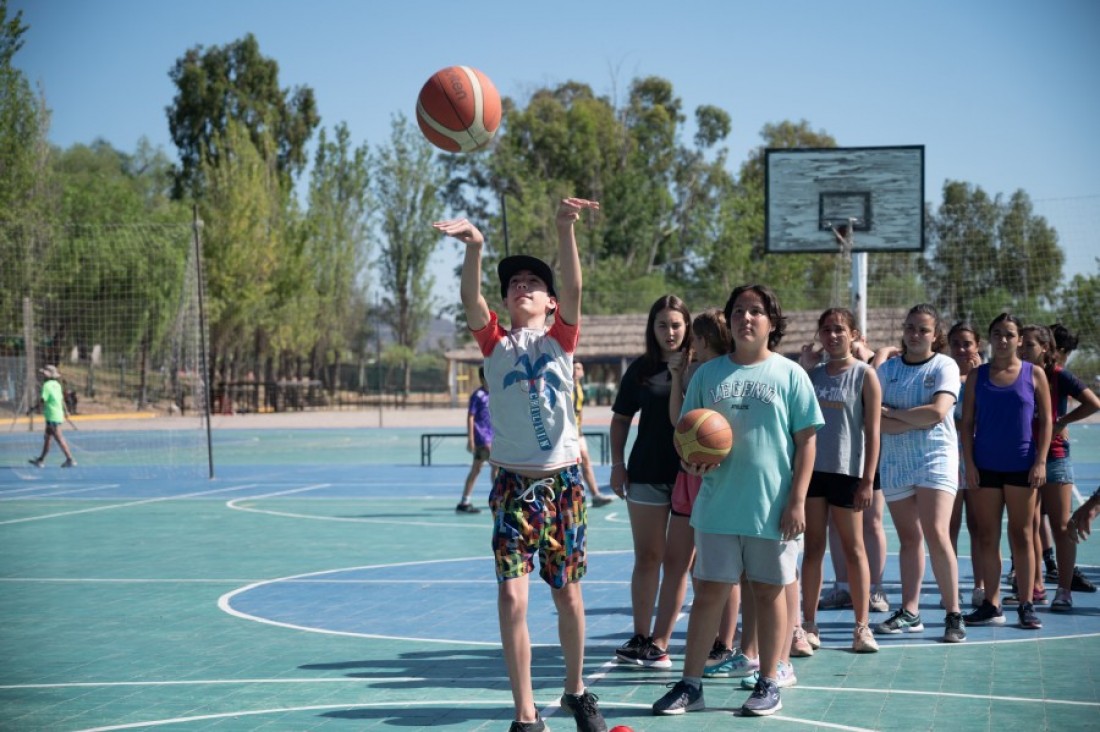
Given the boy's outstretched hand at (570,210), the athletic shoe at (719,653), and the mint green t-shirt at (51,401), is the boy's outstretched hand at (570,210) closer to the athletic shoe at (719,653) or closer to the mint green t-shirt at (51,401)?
the athletic shoe at (719,653)

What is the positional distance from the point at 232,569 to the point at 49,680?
4818 mm

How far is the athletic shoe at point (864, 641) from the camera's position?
8.14m

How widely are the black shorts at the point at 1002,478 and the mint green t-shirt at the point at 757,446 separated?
9.98 ft

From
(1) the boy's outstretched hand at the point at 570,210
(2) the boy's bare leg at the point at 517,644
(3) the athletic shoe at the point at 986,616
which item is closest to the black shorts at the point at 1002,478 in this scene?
(3) the athletic shoe at the point at 986,616

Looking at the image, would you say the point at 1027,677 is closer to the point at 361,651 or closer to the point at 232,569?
the point at 361,651

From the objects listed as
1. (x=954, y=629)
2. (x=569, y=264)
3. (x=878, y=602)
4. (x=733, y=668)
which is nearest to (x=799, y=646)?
(x=733, y=668)

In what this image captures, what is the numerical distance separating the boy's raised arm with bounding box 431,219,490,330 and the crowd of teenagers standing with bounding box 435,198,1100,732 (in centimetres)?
1

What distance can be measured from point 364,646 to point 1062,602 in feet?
16.8

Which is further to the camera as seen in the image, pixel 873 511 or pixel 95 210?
pixel 95 210

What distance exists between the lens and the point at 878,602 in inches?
380

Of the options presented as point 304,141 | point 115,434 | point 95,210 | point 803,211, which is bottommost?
point 115,434

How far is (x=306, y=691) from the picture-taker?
291 inches

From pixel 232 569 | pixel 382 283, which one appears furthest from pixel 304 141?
pixel 232 569

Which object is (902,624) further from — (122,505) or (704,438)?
(122,505)
